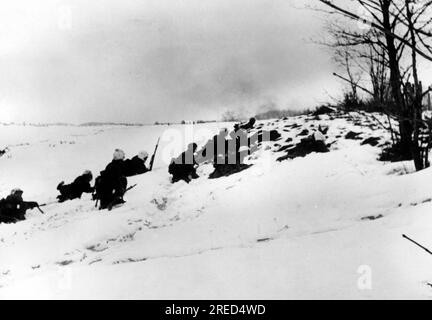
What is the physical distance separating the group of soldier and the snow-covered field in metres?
0.45

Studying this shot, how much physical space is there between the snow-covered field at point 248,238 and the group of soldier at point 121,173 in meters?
0.45

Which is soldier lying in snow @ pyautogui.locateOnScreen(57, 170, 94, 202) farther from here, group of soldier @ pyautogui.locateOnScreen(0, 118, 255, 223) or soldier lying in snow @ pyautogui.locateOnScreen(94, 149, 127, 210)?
soldier lying in snow @ pyautogui.locateOnScreen(94, 149, 127, 210)

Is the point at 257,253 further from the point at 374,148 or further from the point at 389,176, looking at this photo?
the point at 374,148

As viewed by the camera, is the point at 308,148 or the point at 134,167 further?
the point at 134,167

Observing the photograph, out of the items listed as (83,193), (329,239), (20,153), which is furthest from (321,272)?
(20,153)

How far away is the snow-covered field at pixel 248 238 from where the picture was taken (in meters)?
3.99

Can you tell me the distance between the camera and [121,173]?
12500mm
